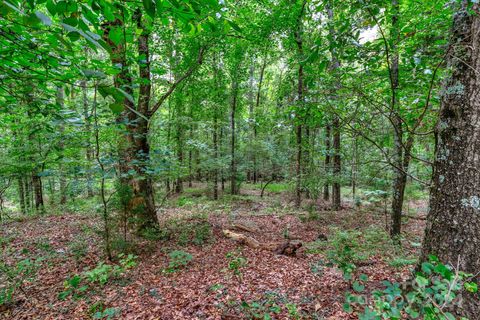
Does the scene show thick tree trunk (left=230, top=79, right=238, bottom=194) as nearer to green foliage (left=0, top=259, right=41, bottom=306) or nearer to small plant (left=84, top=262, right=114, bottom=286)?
small plant (left=84, top=262, right=114, bottom=286)

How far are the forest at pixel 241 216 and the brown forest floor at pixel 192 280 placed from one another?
29 mm

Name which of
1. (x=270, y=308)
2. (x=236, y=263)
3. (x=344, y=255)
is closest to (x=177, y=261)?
(x=236, y=263)

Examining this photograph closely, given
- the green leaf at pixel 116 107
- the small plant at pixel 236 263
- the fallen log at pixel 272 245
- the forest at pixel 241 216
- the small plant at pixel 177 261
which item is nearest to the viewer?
the green leaf at pixel 116 107

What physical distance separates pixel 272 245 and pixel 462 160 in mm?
3667

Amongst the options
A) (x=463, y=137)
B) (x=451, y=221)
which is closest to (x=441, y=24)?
(x=463, y=137)

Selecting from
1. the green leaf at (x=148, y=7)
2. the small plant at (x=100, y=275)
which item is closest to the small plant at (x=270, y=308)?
the small plant at (x=100, y=275)

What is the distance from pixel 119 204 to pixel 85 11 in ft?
13.2

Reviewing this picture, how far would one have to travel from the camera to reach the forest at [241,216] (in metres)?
1.42

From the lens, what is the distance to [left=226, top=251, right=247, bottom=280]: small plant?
3.84 meters

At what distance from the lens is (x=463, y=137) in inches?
82.0

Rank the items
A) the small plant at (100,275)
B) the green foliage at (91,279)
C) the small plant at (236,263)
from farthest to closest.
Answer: the small plant at (236,263) → the small plant at (100,275) → the green foliage at (91,279)

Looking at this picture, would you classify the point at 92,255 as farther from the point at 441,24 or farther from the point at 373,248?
the point at 441,24

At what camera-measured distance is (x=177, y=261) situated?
4.11 metres

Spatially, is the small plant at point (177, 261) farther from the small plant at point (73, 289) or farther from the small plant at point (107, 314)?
the small plant at point (73, 289)
